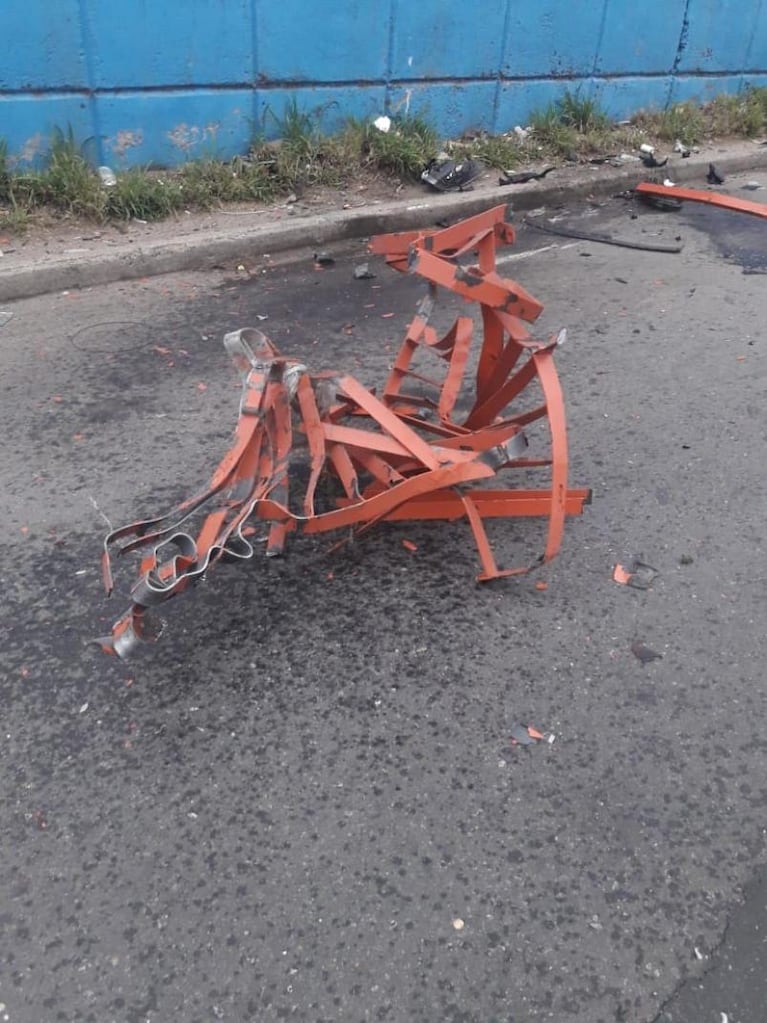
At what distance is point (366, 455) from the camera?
2.78m

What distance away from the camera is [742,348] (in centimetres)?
439

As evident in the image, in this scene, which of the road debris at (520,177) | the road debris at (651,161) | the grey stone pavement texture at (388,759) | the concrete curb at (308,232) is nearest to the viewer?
the grey stone pavement texture at (388,759)

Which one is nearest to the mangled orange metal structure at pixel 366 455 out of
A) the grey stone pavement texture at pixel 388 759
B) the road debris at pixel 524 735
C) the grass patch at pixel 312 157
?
the grey stone pavement texture at pixel 388 759

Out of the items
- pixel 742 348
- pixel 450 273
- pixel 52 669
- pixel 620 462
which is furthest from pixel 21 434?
pixel 742 348

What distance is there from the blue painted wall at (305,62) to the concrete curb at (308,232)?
0.91 metres

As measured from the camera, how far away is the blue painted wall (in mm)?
5438

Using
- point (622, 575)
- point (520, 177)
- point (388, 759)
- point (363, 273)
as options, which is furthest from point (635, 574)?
point (520, 177)

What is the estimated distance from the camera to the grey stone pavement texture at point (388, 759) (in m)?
1.77

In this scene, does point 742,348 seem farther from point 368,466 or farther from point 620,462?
point 368,466

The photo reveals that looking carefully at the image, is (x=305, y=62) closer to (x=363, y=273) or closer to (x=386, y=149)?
(x=386, y=149)

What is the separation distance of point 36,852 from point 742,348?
12.5ft

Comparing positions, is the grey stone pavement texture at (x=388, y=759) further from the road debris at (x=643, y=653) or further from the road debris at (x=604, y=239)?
the road debris at (x=604, y=239)

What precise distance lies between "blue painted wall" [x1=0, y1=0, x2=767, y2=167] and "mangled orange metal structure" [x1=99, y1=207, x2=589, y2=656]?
351 cm

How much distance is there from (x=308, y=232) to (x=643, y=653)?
410 cm
